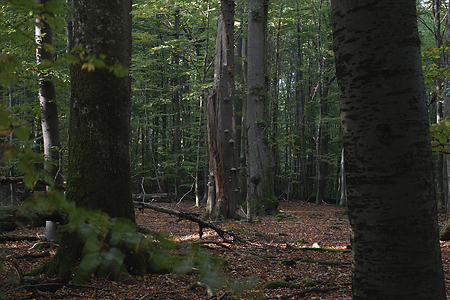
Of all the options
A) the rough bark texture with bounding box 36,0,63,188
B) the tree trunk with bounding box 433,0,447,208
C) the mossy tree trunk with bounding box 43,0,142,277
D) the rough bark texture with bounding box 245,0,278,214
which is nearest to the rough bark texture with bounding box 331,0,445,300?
the mossy tree trunk with bounding box 43,0,142,277

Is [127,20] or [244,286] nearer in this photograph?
[244,286]

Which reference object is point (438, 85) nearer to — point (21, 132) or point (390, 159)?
point (390, 159)

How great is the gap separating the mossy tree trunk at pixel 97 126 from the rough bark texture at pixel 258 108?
817 cm

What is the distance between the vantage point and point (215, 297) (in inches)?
125

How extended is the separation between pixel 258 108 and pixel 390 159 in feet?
32.8

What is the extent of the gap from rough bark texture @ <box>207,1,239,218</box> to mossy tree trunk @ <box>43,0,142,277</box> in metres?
5.43

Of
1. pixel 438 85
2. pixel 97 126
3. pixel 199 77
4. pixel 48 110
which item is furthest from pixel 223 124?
pixel 438 85

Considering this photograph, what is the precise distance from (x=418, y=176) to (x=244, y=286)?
1209mm

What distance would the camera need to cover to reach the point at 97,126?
3.66 metres

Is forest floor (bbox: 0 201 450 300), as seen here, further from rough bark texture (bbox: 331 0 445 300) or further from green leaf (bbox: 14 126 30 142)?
rough bark texture (bbox: 331 0 445 300)

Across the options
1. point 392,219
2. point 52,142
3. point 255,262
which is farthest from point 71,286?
point 52,142

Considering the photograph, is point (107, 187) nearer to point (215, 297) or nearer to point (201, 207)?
point (215, 297)

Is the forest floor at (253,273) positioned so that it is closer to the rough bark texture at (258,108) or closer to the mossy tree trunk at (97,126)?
the mossy tree trunk at (97,126)

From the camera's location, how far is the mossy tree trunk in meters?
3.63
